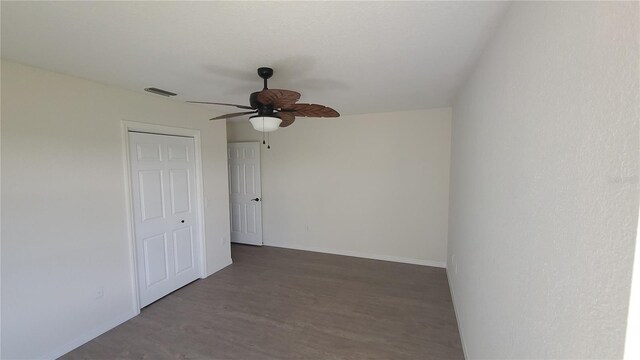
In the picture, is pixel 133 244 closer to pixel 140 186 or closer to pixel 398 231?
pixel 140 186

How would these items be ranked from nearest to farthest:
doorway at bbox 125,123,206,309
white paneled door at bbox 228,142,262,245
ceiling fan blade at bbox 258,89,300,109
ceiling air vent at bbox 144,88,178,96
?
ceiling fan blade at bbox 258,89,300,109
ceiling air vent at bbox 144,88,178,96
doorway at bbox 125,123,206,309
white paneled door at bbox 228,142,262,245

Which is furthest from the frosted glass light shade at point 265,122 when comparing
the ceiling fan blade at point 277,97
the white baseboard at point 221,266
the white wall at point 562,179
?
the white baseboard at point 221,266

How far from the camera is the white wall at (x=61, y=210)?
2049mm

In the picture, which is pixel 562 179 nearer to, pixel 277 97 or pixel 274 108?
pixel 277 97

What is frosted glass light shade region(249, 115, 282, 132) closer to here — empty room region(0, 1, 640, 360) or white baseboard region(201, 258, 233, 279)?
empty room region(0, 1, 640, 360)

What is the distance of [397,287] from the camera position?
352cm

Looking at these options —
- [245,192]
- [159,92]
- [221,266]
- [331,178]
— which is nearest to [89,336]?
[221,266]

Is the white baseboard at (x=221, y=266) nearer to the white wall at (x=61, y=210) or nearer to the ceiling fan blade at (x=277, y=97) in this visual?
the white wall at (x=61, y=210)

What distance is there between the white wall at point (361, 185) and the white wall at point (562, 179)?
259 cm

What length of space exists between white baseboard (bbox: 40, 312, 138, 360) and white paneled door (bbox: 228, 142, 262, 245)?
8.37 feet

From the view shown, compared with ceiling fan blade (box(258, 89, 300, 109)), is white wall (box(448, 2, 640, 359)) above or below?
below

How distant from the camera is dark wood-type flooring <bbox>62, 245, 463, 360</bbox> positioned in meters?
2.37

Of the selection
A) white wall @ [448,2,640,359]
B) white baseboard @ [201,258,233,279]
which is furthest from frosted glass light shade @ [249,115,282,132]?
white baseboard @ [201,258,233,279]

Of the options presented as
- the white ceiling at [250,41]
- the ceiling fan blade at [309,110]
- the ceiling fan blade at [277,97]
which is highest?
the white ceiling at [250,41]
